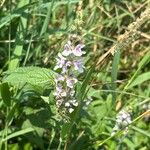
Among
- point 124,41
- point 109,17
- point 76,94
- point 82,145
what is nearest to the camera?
point 124,41

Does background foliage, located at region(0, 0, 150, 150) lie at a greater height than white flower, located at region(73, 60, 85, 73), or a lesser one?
lesser

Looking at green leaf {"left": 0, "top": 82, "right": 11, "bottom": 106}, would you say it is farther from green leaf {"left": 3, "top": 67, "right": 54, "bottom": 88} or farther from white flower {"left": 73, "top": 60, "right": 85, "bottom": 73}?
white flower {"left": 73, "top": 60, "right": 85, "bottom": 73}

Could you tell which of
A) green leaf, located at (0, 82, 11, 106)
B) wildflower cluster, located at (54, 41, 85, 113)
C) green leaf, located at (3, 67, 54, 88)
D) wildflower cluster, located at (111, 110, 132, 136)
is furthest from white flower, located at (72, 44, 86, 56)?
wildflower cluster, located at (111, 110, 132, 136)

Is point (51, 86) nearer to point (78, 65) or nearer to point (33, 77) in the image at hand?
point (33, 77)

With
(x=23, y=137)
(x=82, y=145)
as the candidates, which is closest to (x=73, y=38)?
(x=82, y=145)

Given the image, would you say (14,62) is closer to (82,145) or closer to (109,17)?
(82,145)

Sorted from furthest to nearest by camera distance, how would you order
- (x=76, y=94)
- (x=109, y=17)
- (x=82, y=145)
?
1. (x=109, y=17)
2. (x=82, y=145)
3. (x=76, y=94)
